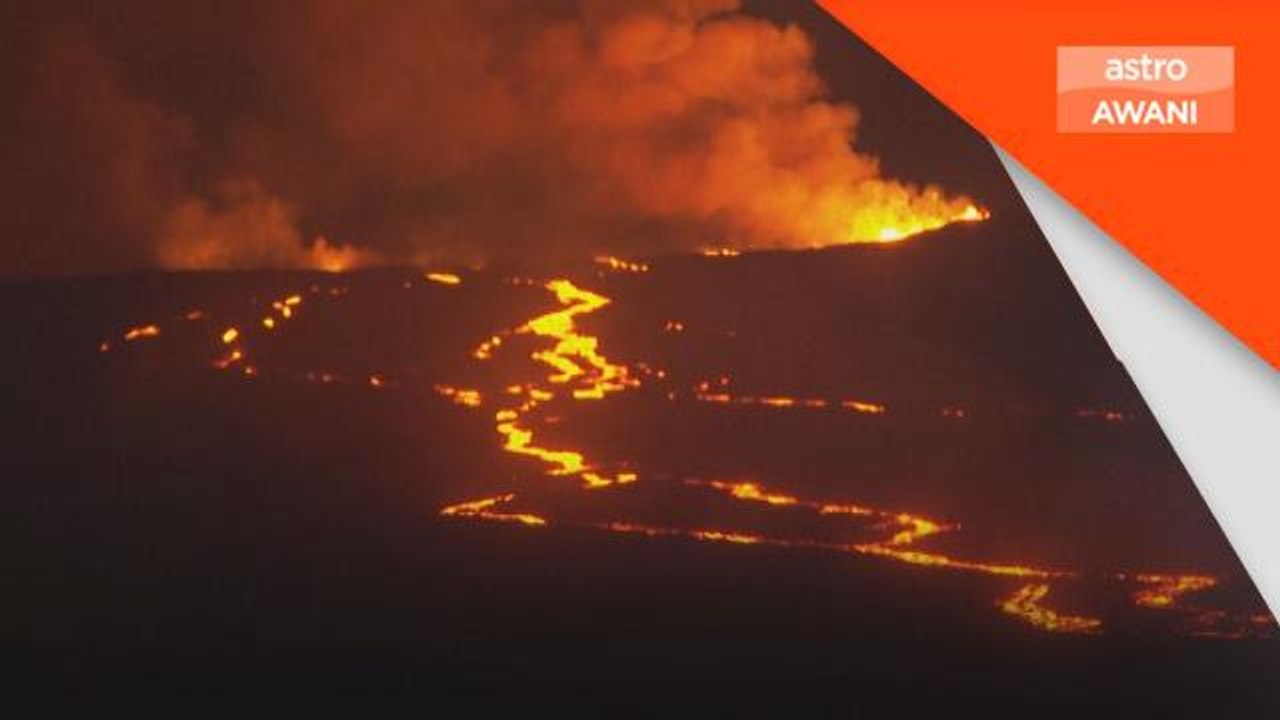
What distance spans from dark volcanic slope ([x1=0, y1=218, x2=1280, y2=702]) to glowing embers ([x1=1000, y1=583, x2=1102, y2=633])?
0.12 feet

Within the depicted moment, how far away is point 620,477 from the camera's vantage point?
6.17m

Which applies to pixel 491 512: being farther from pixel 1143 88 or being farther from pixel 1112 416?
pixel 1143 88

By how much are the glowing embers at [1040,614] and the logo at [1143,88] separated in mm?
1671

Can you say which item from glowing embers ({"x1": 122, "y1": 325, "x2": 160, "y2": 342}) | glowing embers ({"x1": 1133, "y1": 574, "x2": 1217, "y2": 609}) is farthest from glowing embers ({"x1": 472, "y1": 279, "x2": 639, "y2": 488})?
glowing embers ({"x1": 1133, "y1": 574, "x2": 1217, "y2": 609})

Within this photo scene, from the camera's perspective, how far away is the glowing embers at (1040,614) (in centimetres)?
541

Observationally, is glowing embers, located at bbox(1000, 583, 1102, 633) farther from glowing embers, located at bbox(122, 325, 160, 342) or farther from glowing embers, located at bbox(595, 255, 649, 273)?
glowing embers, located at bbox(122, 325, 160, 342)

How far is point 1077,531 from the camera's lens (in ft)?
18.7

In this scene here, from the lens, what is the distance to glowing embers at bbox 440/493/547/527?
6020 millimetres

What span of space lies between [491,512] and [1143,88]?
2.84 metres

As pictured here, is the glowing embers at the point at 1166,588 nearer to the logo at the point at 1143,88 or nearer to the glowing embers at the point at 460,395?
the logo at the point at 1143,88

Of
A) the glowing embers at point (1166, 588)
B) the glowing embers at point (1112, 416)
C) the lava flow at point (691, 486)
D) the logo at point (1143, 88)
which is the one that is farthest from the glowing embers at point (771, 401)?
the logo at point (1143, 88)

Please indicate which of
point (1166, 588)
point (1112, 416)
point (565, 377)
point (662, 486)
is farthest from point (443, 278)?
point (1166, 588)

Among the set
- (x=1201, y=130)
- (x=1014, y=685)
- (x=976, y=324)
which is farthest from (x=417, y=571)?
(x=1201, y=130)

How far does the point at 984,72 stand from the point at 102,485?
12.3 feet
